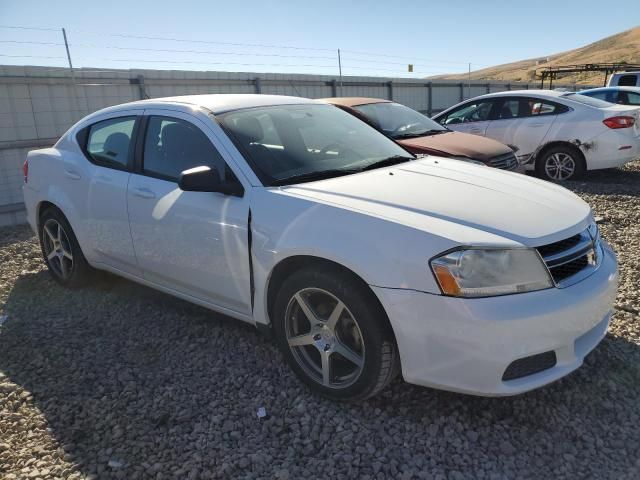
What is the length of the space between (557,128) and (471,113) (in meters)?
1.54

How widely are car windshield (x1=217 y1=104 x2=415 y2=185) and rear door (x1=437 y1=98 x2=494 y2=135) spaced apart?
565 centimetres

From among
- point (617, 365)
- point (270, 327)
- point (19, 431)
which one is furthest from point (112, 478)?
point (617, 365)

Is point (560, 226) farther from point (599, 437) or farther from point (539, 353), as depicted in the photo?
point (599, 437)

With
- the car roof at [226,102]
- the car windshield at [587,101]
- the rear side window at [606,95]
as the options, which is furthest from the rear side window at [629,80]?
the car roof at [226,102]

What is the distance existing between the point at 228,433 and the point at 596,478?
5.46ft

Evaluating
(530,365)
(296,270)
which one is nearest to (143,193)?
(296,270)

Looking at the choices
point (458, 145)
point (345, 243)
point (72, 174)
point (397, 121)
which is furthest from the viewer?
point (397, 121)

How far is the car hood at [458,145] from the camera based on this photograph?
6.47 metres

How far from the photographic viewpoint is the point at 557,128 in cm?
827

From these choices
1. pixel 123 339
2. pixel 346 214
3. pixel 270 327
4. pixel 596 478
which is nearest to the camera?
pixel 596 478

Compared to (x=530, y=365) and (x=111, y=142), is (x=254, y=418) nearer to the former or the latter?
(x=530, y=365)

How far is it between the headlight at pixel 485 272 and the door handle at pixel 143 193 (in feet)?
6.66

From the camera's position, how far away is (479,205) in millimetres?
2709

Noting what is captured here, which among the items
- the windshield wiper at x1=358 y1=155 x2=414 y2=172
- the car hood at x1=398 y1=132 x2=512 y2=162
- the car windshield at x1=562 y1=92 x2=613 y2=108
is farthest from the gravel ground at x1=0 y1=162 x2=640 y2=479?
the car windshield at x1=562 y1=92 x2=613 y2=108
